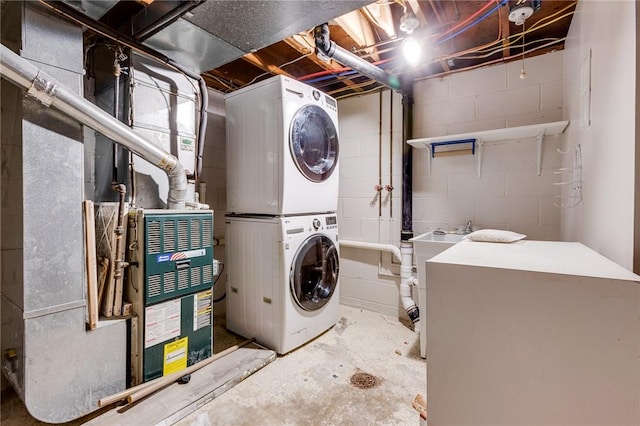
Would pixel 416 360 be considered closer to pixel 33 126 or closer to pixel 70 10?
pixel 33 126

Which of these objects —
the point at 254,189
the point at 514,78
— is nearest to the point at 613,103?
the point at 514,78

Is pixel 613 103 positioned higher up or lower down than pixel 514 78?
lower down

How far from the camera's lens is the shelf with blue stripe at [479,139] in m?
2.24

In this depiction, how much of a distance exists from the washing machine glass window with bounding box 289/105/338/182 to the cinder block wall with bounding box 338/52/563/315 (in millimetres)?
659

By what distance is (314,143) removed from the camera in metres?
2.58

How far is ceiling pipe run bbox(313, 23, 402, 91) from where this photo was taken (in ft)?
6.63

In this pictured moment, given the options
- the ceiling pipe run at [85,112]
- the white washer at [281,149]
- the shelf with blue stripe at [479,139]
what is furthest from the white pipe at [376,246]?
the ceiling pipe run at [85,112]

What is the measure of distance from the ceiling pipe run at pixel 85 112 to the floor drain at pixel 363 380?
5.29ft

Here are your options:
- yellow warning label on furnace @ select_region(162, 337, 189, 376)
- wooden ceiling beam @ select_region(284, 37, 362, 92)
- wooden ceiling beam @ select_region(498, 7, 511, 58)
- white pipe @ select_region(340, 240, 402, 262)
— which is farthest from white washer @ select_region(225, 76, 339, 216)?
wooden ceiling beam @ select_region(498, 7, 511, 58)

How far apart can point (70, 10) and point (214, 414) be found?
2.25m

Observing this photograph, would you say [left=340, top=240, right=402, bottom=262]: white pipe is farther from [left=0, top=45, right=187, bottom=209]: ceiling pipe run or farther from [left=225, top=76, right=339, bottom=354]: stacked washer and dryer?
[left=0, top=45, right=187, bottom=209]: ceiling pipe run

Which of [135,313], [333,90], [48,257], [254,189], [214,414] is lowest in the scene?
[214,414]

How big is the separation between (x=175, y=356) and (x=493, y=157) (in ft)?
9.36

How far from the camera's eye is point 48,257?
1.50 meters
